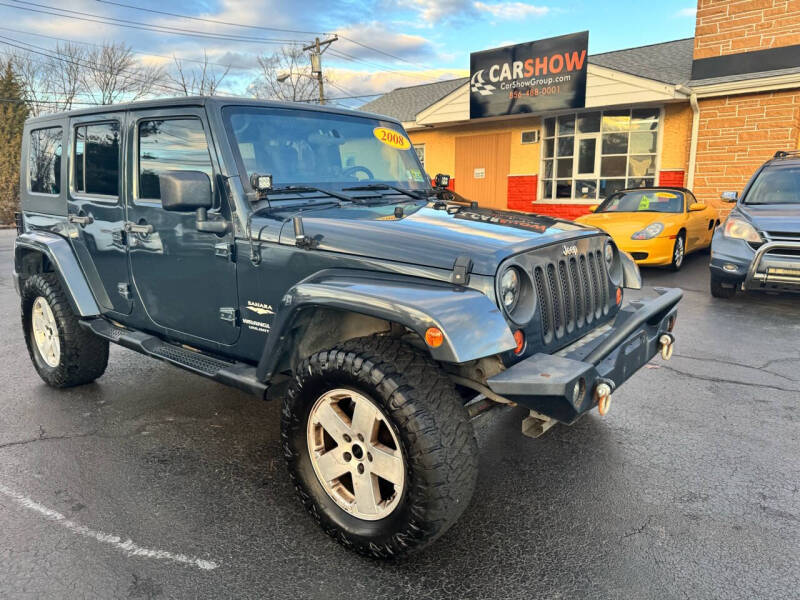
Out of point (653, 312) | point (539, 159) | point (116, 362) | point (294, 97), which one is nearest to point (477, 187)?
point (539, 159)

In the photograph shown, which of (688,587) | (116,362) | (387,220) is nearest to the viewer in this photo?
(688,587)

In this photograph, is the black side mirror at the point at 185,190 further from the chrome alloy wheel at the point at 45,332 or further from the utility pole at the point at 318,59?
the utility pole at the point at 318,59

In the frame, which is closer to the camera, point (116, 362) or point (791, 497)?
point (791, 497)

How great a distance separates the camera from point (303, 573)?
2.45 metres

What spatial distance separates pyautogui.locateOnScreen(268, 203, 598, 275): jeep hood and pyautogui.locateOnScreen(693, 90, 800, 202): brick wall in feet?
36.4

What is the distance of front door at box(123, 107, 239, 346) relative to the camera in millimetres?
3150

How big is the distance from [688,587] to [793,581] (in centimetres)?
43

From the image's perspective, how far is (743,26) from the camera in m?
11.9

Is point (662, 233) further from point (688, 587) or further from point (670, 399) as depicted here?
point (688, 587)

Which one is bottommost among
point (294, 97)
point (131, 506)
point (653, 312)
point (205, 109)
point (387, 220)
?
point (131, 506)

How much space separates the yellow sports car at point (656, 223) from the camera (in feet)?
30.0

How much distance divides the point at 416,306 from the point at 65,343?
3.19 metres

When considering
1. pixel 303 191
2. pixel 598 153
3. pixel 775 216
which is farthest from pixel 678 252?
pixel 303 191

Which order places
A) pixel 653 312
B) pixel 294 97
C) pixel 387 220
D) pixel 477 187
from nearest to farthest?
pixel 387 220, pixel 653 312, pixel 477 187, pixel 294 97
